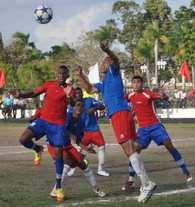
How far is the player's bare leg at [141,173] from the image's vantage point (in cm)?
1021

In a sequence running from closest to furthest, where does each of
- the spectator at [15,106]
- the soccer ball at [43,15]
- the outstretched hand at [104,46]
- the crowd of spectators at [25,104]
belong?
the outstretched hand at [104,46]
the soccer ball at [43,15]
the crowd of spectators at [25,104]
the spectator at [15,106]

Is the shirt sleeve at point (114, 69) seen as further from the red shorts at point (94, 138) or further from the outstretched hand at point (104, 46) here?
the red shorts at point (94, 138)

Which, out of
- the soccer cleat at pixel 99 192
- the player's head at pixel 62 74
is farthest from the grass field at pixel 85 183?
the player's head at pixel 62 74

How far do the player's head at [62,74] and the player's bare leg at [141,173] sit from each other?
1522 mm

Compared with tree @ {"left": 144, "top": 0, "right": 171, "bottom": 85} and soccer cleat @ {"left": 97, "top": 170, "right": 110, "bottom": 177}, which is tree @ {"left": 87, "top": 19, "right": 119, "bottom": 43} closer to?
tree @ {"left": 144, "top": 0, "right": 171, "bottom": 85}

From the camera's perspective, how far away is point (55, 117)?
11352 mm

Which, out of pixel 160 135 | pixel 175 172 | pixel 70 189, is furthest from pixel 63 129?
pixel 175 172

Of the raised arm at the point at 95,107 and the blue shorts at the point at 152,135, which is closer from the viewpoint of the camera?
the blue shorts at the point at 152,135

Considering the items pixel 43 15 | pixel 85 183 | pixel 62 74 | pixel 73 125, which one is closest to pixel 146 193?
pixel 62 74

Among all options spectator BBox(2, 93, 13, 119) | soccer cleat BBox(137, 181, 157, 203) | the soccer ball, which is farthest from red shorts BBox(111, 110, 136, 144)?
spectator BBox(2, 93, 13, 119)

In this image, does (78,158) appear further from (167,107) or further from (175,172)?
(167,107)

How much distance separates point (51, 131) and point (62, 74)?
93cm

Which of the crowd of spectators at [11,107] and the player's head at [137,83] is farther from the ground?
the player's head at [137,83]

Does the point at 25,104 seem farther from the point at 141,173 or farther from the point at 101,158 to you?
the point at 141,173
